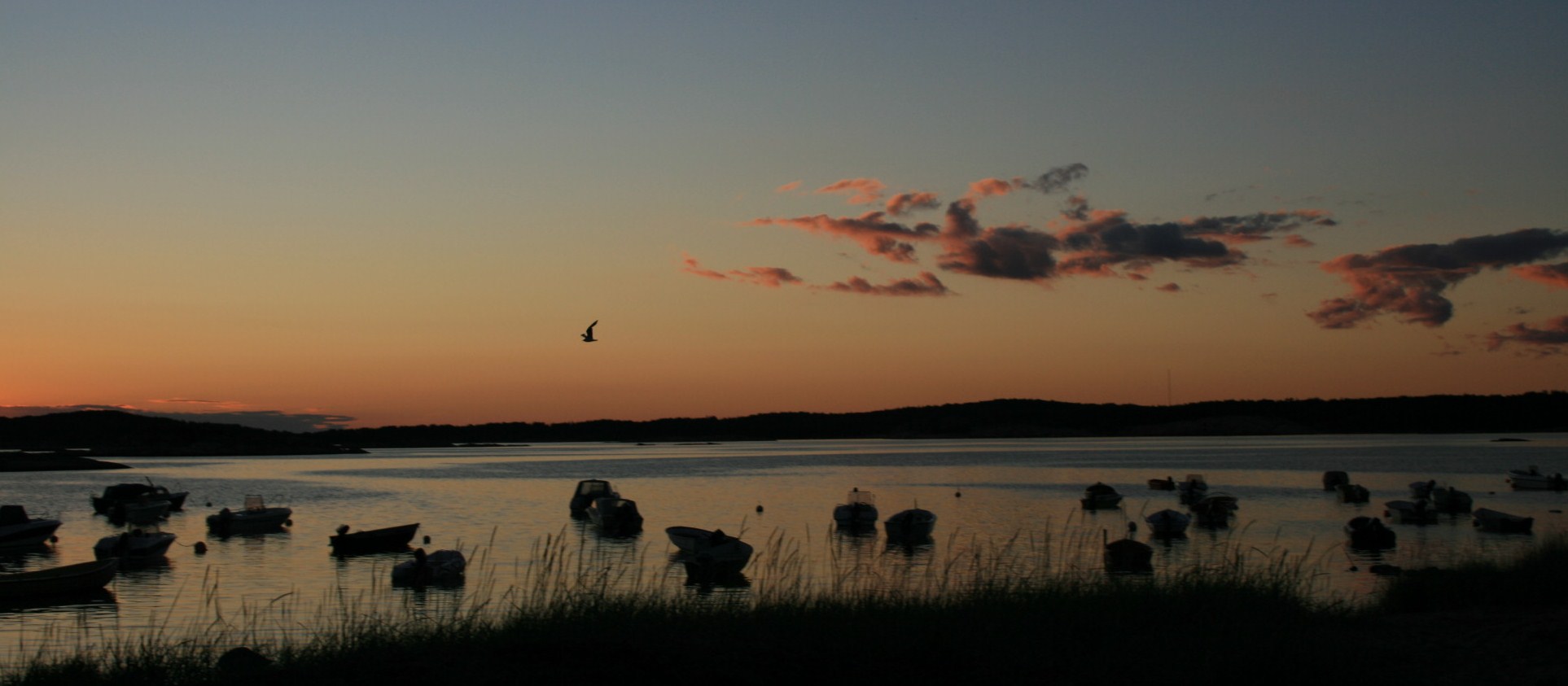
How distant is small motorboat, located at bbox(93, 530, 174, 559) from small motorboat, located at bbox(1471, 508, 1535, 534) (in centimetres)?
4781

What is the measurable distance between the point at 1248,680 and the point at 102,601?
27844 mm

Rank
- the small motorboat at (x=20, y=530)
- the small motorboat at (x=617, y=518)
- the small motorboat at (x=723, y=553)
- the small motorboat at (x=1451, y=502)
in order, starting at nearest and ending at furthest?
the small motorboat at (x=723, y=553) < the small motorboat at (x=20, y=530) < the small motorboat at (x=617, y=518) < the small motorboat at (x=1451, y=502)

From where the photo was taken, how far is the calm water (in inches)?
1055

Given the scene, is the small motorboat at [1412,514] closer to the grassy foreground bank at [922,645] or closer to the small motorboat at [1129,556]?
the small motorboat at [1129,556]

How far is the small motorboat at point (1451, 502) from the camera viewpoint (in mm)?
55125

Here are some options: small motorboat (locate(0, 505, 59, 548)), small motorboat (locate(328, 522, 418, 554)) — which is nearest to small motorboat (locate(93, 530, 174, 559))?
small motorboat (locate(328, 522, 418, 554))

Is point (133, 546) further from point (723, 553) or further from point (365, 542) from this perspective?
point (723, 553)

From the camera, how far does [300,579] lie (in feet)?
116

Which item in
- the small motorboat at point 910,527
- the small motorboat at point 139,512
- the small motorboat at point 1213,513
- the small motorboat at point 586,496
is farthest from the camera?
the small motorboat at point 139,512

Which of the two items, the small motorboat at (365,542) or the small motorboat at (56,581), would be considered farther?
the small motorboat at (365,542)

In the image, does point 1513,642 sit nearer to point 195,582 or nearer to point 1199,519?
point 195,582

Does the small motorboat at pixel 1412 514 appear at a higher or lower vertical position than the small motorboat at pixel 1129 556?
lower

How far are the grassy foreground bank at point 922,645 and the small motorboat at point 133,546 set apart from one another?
89.7ft

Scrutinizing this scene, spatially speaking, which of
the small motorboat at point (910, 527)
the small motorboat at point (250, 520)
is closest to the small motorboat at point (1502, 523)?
the small motorboat at point (910, 527)
